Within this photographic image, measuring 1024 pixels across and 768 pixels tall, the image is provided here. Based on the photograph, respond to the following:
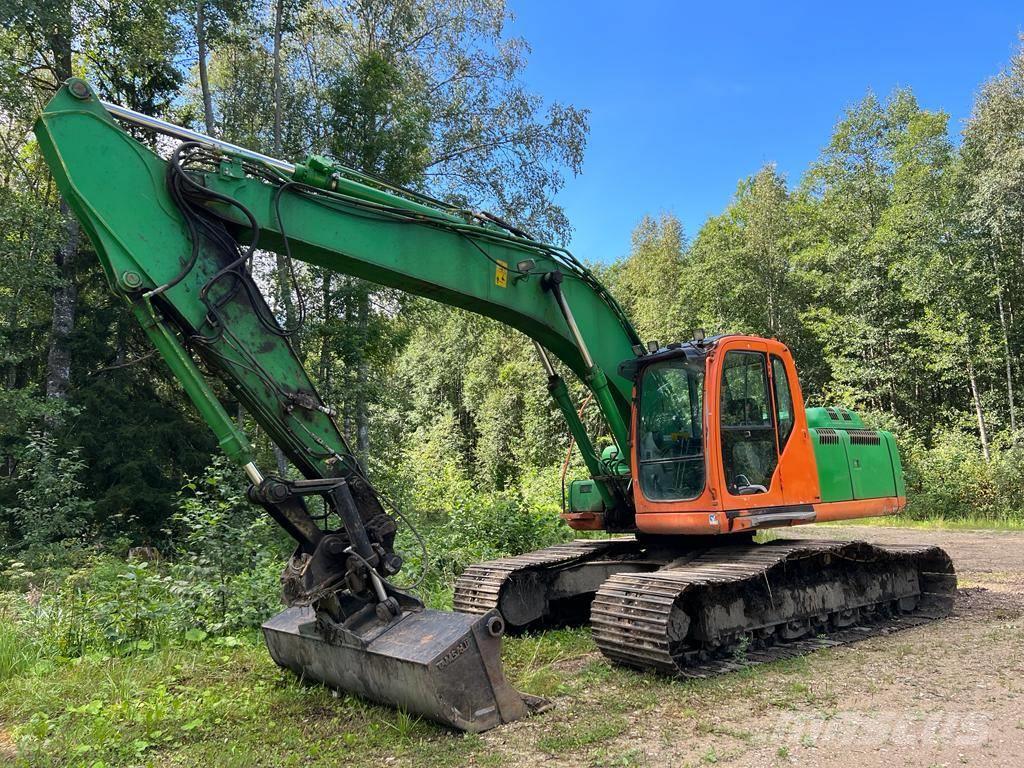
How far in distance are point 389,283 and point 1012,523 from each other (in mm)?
16233

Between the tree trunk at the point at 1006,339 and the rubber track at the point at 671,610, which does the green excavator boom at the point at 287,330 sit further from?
the tree trunk at the point at 1006,339

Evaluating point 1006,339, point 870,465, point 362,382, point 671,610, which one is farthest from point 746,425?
point 1006,339

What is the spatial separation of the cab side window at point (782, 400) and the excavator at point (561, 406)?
2 centimetres

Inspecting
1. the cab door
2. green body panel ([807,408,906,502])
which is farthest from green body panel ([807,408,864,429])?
the cab door

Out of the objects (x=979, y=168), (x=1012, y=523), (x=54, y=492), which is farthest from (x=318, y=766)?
(x=979, y=168)

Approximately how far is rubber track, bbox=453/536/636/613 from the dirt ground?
145cm

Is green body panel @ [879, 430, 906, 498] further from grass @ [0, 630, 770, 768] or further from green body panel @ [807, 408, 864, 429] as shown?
grass @ [0, 630, 770, 768]

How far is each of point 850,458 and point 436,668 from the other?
15.0ft

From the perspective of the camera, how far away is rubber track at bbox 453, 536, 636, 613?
6.14 m

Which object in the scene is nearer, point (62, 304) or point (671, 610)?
point (671, 610)

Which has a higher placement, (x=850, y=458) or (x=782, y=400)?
(x=782, y=400)

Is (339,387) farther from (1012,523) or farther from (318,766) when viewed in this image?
(1012,523)

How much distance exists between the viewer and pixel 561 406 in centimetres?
644

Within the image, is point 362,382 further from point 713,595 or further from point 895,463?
point 713,595
